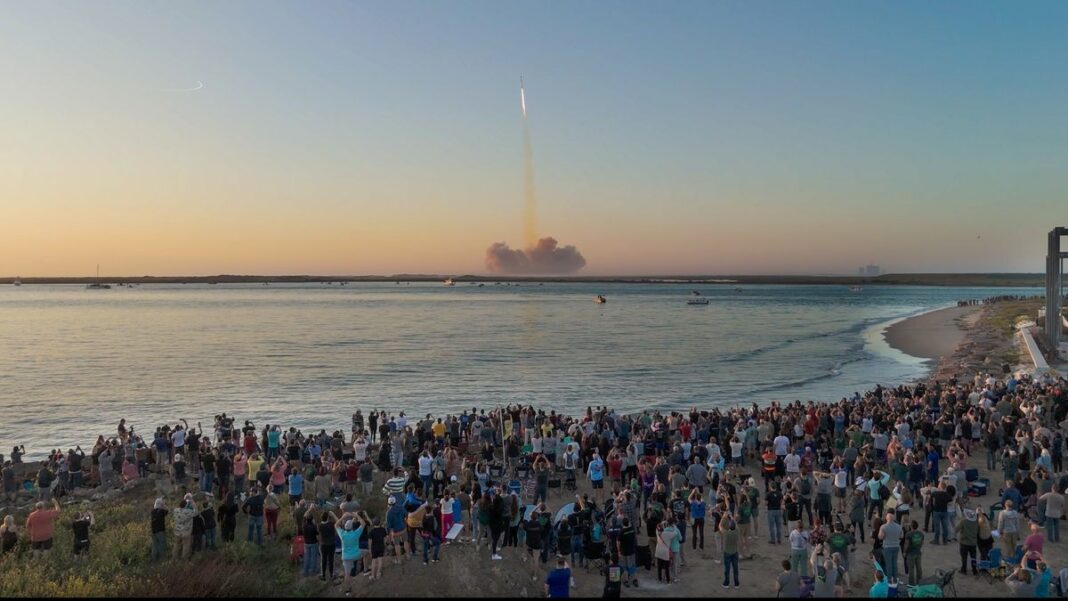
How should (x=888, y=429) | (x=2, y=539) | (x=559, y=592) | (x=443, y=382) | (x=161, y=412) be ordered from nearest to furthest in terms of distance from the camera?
(x=559, y=592)
(x=2, y=539)
(x=888, y=429)
(x=161, y=412)
(x=443, y=382)

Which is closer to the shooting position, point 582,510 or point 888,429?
point 582,510

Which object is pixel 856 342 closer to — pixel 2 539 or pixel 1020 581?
pixel 1020 581

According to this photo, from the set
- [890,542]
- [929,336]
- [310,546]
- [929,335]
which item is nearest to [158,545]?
[310,546]

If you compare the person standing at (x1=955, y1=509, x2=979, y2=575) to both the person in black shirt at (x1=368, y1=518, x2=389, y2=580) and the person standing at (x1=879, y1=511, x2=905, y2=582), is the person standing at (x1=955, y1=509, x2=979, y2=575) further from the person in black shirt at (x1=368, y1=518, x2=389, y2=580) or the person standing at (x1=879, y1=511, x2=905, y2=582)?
the person in black shirt at (x1=368, y1=518, x2=389, y2=580)

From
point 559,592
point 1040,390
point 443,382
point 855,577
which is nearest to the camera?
point 559,592

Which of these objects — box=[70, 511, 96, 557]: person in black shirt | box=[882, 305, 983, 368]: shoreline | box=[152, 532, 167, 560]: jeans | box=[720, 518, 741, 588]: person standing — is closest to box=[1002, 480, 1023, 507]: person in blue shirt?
box=[720, 518, 741, 588]: person standing

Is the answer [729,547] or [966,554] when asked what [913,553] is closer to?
[966,554]

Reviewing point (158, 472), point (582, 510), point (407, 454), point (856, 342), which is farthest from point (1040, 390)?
point (856, 342)

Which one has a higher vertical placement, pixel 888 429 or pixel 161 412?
pixel 888 429
